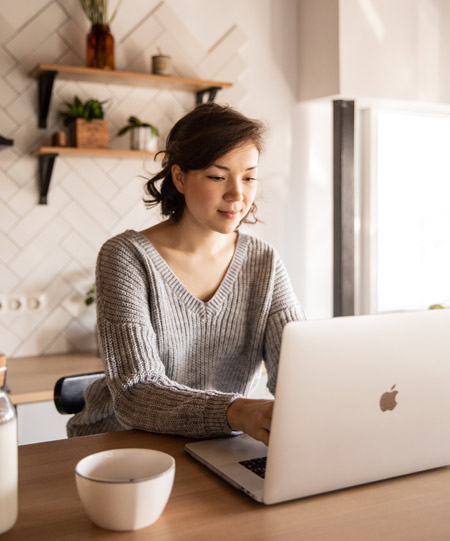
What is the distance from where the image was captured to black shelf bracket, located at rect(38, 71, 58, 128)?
2.53 metres

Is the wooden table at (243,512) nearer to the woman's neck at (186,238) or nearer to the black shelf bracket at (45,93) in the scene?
the woman's neck at (186,238)

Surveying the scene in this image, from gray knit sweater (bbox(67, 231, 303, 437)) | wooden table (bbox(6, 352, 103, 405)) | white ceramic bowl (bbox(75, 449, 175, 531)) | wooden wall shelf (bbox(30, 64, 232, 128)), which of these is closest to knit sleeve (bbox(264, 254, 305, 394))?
gray knit sweater (bbox(67, 231, 303, 437))

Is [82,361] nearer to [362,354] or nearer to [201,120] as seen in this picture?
[201,120]

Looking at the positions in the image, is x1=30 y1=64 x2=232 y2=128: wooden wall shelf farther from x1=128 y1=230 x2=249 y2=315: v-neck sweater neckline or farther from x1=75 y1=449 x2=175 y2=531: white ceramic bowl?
x1=75 y1=449 x2=175 y2=531: white ceramic bowl

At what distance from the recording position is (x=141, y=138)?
275 centimetres

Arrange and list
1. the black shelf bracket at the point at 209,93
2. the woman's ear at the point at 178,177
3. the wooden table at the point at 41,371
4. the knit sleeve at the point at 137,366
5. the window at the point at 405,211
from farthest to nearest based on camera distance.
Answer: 1. the window at the point at 405,211
2. the black shelf bracket at the point at 209,93
3. the wooden table at the point at 41,371
4. the woman's ear at the point at 178,177
5. the knit sleeve at the point at 137,366

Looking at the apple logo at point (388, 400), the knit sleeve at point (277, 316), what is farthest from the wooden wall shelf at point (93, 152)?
the apple logo at point (388, 400)

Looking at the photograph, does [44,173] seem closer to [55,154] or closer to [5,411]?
[55,154]

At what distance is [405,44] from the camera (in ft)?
10.1

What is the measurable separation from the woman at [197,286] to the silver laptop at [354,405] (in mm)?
475

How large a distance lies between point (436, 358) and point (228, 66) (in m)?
2.29

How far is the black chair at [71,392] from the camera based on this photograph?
169 centimetres

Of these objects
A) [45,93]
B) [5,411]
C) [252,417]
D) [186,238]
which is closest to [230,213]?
[186,238]

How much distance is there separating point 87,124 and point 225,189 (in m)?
1.24
